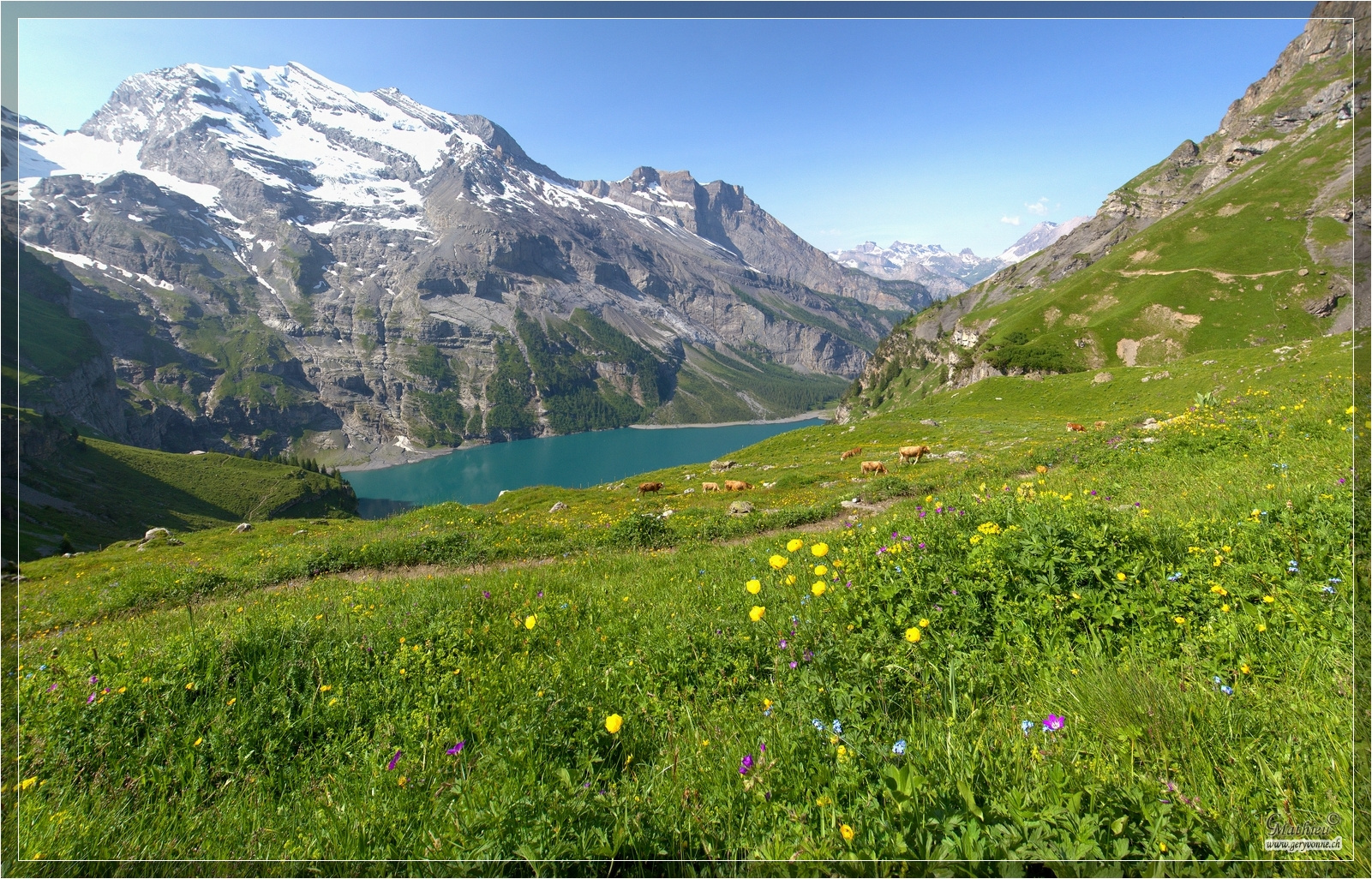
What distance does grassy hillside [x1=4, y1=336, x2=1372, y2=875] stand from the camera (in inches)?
107

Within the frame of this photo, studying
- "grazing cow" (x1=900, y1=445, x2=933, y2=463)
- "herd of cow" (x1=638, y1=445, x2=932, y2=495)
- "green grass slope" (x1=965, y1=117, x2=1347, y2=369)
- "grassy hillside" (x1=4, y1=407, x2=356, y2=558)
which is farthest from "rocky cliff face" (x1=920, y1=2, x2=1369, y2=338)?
"grassy hillside" (x1=4, y1=407, x2=356, y2=558)

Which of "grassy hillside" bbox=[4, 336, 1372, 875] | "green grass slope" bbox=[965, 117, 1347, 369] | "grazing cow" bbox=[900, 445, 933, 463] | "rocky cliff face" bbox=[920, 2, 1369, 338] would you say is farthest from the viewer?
"rocky cliff face" bbox=[920, 2, 1369, 338]

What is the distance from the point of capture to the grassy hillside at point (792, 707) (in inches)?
107

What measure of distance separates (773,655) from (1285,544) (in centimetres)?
484

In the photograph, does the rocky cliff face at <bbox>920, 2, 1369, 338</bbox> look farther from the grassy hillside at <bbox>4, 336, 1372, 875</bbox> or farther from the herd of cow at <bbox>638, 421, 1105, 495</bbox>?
the grassy hillside at <bbox>4, 336, 1372, 875</bbox>

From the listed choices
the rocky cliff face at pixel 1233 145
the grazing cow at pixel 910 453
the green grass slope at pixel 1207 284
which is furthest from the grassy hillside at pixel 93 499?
the rocky cliff face at pixel 1233 145

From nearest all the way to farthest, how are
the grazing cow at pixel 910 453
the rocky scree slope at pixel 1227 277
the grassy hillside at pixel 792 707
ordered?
A: the grassy hillside at pixel 792 707, the grazing cow at pixel 910 453, the rocky scree slope at pixel 1227 277

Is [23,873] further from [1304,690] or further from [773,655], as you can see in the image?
[1304,690]

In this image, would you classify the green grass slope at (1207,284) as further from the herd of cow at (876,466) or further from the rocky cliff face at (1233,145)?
the herd of cow at (876,466)

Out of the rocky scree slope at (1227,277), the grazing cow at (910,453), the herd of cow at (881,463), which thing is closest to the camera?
the herd of cow at (881,463)

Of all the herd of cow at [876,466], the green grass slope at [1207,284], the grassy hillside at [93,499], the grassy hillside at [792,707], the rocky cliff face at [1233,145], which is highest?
the rocky cliff face at [1233,145]

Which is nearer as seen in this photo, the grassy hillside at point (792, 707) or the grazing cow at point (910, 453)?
the grassy hillside at point (792, 707)

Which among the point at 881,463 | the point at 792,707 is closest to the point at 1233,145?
the point at 881,463

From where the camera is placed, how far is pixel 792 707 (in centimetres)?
389
